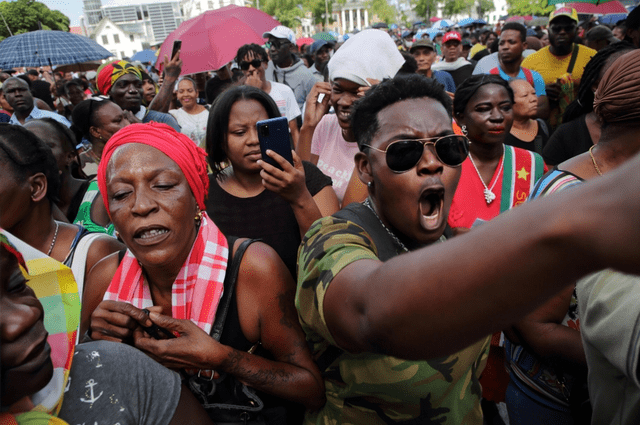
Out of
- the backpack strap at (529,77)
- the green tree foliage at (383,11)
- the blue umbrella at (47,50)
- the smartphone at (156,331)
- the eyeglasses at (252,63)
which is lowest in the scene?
the smartphone at (156,331)

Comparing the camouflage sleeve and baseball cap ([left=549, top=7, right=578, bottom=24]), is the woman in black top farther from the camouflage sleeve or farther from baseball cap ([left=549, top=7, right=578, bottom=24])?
baseball cap ([left=549, top=7, right=578, bottom=24])

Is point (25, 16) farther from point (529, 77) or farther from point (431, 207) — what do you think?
point (431, 207)

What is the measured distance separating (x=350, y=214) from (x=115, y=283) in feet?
3.26

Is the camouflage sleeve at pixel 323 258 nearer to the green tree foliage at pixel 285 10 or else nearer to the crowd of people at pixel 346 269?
the crowd of people at pixel 346 269

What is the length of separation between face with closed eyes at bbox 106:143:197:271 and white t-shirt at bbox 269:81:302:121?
348 centimetres

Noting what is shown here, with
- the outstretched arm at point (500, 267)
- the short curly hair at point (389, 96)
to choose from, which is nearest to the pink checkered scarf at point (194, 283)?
the short curly hair at point (389, 96)

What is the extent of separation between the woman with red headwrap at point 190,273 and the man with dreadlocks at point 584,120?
2372 mm

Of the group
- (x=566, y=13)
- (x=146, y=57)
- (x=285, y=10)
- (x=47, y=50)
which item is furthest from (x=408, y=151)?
(x=285, y=10)

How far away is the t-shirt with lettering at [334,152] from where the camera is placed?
10.5 ft

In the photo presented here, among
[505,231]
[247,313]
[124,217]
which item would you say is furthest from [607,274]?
[124,217]

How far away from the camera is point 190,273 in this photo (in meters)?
1.74

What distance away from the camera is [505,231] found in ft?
1.77

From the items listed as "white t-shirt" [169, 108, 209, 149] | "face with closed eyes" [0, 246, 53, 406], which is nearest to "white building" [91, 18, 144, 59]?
"white t-shirt" [169, 108, 209, 149]

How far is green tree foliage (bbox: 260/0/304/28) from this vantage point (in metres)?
44.5
